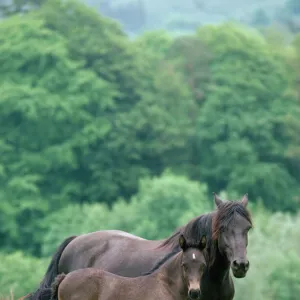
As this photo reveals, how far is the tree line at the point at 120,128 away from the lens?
51.6 metres

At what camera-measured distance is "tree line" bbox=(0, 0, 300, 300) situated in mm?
51625

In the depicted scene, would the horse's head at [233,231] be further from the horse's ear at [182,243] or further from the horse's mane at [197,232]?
the horse's ear at [182,243]

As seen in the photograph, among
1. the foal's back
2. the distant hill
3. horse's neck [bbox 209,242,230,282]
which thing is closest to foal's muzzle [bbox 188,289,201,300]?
the foal's back

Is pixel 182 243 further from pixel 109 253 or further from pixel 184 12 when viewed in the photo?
pixel 184 12

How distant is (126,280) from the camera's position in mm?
10352

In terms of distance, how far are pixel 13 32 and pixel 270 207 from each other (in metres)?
17.7

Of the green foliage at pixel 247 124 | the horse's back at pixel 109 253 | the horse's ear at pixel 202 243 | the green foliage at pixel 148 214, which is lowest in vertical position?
the green foliage at pixel 247 124

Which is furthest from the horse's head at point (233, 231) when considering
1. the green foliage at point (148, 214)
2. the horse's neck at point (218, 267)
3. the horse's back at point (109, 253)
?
the green foliage at point (148, 214)

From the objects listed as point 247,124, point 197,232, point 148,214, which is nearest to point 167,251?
point 197,232

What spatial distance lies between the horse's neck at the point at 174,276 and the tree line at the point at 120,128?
35.2 metres

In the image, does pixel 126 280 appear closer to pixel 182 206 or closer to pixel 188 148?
pixel 182 206

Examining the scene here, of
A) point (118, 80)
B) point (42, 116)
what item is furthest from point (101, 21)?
point (42, 116)

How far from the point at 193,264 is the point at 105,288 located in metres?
1.00

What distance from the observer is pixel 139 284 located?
1030 cm
